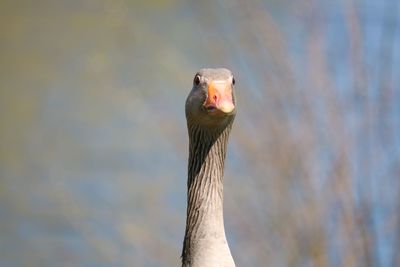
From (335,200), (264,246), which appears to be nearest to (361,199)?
(335,200)

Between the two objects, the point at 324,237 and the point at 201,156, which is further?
the point at 324,237

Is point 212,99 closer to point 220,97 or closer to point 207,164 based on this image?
point 220,97

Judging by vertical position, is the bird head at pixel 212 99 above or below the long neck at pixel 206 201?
above

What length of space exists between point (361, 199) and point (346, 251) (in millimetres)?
296

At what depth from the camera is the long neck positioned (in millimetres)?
3734

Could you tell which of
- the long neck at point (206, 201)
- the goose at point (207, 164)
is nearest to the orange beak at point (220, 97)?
the goose at point (207, 164)

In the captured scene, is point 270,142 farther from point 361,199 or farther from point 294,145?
point 361,199

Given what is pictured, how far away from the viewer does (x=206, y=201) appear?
12.8ft

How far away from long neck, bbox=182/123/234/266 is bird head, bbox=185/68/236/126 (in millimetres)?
70

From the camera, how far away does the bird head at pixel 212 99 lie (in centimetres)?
373

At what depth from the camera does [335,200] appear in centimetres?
644

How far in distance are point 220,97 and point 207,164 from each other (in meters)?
0.34

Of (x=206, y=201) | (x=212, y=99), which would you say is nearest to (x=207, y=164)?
(x=206, y=201)

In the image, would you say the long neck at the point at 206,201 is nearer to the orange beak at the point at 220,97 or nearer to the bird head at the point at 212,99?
the bird head at the point at 212,99
